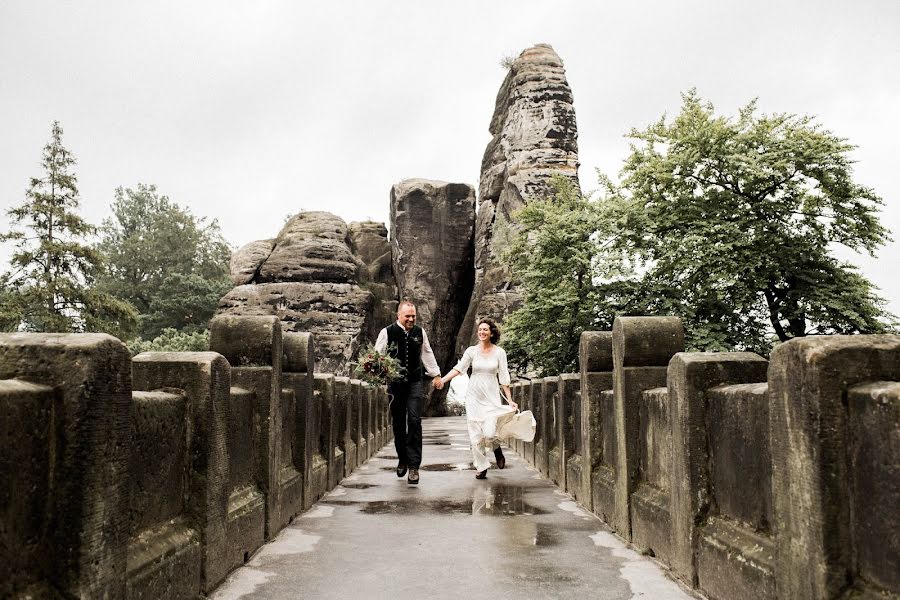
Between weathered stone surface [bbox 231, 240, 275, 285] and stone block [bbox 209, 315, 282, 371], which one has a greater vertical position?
weathered stone surface [bbox 231, 240, 275, 285]

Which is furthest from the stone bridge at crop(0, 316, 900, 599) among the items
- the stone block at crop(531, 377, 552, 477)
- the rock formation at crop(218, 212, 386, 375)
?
the rock formation at crop(218, 212, 386, 375)

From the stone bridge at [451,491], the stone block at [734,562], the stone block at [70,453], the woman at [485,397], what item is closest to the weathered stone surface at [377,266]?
the woman at [485,397]

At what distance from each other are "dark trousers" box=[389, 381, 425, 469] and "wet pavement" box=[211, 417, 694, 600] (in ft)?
2.99

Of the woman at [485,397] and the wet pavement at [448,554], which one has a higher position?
the woman at [485,397]

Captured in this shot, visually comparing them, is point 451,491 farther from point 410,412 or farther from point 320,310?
point 320,310

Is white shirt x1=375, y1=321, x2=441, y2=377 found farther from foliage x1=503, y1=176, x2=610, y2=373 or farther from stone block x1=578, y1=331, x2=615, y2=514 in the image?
foliage x1=503, y1=176, x2=610, y2=373

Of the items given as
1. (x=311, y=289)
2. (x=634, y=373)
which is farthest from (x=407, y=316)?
(x=311, y=289)

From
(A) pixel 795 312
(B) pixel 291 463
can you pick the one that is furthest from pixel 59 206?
(B) pixel 291 463

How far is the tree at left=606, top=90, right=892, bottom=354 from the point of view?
22344 millimetres

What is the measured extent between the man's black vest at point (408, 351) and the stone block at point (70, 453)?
6522 millimetres

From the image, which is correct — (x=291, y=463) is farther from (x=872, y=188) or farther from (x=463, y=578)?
(x=872, y=188)

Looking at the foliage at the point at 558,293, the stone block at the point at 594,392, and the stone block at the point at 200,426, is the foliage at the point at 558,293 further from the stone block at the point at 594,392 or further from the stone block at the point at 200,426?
the stone block at the point at 200,426

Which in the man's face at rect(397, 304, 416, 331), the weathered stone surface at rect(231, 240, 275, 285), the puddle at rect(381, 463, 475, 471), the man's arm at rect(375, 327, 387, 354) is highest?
the weathered stone surface at rect(231, 240, 275, 285)

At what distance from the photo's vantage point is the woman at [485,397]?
10062 millimetres
